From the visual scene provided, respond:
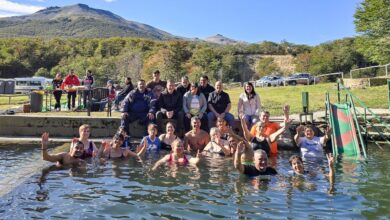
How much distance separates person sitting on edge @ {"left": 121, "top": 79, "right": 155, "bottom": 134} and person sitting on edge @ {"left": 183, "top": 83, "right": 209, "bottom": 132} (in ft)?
3.16

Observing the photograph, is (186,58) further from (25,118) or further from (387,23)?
(25,118)

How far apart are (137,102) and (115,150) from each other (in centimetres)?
237

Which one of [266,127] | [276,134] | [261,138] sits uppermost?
[266,127]

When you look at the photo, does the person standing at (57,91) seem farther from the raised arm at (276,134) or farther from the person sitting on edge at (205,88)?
the raised arm at (276,134)

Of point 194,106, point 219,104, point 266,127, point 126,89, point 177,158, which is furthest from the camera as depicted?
point 126,89

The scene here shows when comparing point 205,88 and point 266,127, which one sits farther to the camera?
point 205,88

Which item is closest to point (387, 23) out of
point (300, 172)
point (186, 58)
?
point (300, 172)

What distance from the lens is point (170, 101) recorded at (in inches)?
484

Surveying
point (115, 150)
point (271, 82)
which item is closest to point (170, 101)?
point (115, 150)

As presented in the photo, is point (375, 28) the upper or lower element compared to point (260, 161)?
upper

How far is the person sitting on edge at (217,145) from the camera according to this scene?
10.6 metres

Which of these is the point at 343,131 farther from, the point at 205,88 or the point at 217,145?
the point at 205,88

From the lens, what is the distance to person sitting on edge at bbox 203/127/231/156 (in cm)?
1061

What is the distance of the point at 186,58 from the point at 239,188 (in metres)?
73.1
